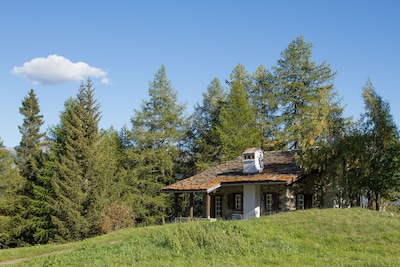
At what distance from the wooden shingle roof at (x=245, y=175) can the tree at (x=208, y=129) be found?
26.5 ft

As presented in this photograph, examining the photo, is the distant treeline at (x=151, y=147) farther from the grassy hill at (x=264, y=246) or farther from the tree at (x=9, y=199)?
the grassy hill at (x=264, y=246)

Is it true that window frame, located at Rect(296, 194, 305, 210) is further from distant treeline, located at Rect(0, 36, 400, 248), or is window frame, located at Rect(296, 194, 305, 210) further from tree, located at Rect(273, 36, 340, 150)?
tree, located at Rect(273, 36, 340, 150)

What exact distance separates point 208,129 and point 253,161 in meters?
13.6

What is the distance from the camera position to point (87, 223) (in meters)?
28.0

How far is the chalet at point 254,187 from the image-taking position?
75.0 feet

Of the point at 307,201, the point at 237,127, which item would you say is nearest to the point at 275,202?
the point at 307,201

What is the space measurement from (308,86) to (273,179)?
610 inches

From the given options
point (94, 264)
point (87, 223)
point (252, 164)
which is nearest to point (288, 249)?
point (94, 264)

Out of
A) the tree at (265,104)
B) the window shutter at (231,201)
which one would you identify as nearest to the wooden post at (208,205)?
the window shutter at (231,201)

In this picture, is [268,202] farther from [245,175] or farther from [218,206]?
[218,206]

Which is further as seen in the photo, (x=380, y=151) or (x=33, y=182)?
(x=33, y=182)

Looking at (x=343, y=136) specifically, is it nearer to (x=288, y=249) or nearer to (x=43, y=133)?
(x=288, y=249)

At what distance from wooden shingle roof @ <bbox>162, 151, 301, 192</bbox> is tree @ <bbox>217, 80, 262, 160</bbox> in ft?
13.9

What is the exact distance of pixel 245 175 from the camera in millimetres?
24312
